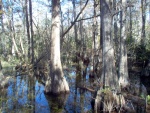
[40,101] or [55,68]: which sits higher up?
[55,68]

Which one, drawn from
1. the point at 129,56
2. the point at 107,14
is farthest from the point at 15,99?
the point at 129,56

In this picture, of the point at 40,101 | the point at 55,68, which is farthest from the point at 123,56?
the point at 40,101

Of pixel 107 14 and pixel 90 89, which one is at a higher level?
pixel 107 14

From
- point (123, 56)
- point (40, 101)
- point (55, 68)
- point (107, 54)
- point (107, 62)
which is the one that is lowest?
point (40, 101)

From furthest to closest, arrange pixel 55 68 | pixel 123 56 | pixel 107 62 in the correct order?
pixel 123 56 < pixel 55 68 < pixel 107 62

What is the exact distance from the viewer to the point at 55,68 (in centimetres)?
960

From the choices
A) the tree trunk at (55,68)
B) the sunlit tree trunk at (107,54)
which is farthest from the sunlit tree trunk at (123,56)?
the sunlit tree trunk at (107,54)

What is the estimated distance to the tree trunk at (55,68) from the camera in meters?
9.35

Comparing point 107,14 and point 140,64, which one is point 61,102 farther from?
point 140,64

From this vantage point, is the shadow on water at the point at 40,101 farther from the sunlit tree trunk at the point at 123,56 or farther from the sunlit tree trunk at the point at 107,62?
the sunlit tree trunk at the point at 123,56

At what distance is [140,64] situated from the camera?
53.8 ft

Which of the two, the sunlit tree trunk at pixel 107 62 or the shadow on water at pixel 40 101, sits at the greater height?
the sunlit tree trunk at pixel 107 62

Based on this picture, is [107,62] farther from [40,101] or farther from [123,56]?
[123,56]

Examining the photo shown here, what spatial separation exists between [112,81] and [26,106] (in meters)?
3.03
